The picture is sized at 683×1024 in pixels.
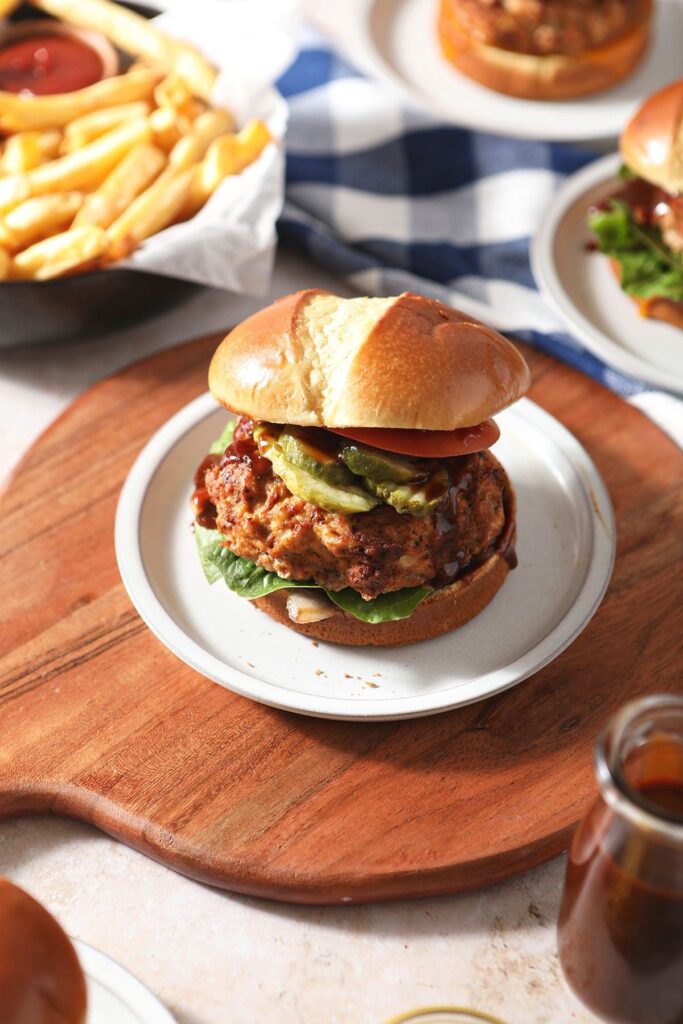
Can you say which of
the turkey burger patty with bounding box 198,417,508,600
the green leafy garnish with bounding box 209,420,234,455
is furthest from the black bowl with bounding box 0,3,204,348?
the turkey burger patty with bounding box 198,417,508,600

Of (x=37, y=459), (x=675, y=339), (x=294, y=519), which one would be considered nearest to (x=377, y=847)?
(x=294, y=519)

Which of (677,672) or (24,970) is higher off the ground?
(24,970)

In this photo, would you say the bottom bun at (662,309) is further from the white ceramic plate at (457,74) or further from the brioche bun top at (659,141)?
the white ceramic plate at (457,74)

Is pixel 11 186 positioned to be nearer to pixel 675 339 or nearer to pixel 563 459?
pixel 563 459

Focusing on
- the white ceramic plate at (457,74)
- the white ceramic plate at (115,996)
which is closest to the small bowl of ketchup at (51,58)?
the white ceramic plate at (457,74)

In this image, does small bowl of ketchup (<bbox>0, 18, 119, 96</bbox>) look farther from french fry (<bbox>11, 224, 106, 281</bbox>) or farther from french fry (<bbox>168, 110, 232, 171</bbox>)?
french fry (<bbox>11, 224, 106, 281</bbox>)
